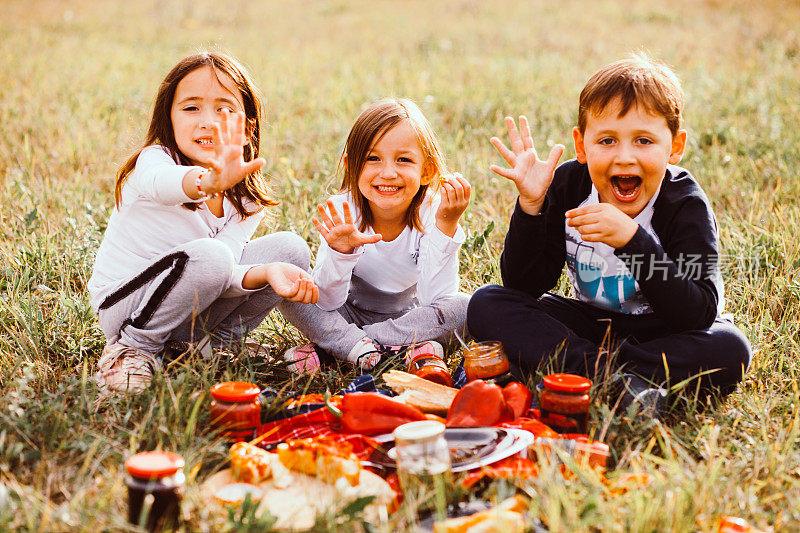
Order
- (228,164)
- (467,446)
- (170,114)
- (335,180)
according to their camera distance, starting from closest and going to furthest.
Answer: (467,446) < (228,164) < (170,114) < (335,180)

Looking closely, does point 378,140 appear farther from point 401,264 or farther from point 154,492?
point 154,492

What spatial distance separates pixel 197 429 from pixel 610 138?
5.15 ft

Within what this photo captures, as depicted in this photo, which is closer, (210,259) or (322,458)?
(322,458)

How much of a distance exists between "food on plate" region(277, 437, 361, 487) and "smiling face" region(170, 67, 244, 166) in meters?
1.20

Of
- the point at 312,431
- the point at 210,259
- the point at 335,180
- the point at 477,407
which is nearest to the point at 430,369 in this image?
the point at 477,407

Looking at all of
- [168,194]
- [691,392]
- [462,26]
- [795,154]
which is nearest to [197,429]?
[168,194]

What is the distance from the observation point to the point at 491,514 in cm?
160

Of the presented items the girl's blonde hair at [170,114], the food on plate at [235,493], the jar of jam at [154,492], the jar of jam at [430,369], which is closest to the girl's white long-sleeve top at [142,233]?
the girl's blonde hair at [170,114]

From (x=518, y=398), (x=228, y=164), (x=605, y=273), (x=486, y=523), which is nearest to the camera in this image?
(x=486, y=523)

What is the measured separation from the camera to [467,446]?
1.94 meters

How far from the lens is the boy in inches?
92.0

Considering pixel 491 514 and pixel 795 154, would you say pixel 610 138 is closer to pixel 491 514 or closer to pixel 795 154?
pixel 491 514

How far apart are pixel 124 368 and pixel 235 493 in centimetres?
86

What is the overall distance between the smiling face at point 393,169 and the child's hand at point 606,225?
29.8 inches
